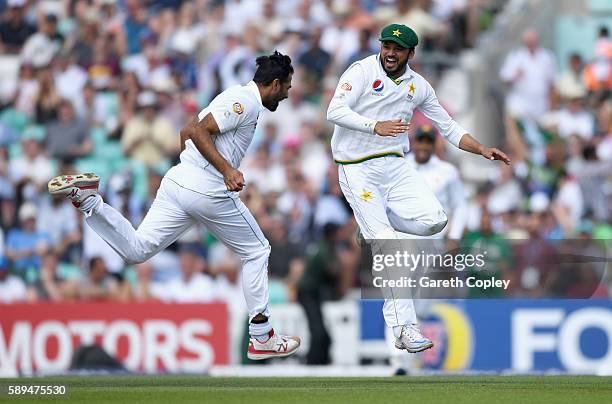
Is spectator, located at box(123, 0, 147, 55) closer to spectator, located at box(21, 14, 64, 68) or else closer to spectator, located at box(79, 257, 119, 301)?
spectator, located at box(21, 14, 64, 68)

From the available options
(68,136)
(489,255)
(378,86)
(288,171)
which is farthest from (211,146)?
(68,136)

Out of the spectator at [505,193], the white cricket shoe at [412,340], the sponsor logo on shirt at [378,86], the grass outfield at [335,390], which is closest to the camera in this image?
the grass outfield at [335,390]

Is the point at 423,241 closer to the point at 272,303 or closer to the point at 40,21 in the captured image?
the point at 272,303

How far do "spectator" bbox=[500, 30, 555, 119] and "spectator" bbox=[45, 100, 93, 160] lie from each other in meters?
6.03

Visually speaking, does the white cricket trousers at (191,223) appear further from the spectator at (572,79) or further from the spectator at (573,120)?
the spectator at (572,79)

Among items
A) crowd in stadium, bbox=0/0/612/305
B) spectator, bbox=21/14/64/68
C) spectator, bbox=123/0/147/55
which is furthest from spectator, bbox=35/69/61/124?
spectator, bbox=123/0/147/55

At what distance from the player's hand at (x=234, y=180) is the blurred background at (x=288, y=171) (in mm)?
3744

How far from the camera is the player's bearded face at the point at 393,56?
507 inches

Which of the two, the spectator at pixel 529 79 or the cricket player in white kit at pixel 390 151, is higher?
the spectator at pixel 529 79

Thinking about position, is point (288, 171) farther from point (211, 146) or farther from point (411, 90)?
point (211, 146)

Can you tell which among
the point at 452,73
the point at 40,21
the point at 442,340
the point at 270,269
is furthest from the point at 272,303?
the point at 40,21

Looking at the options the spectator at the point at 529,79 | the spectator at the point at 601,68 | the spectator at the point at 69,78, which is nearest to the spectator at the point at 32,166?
the spectator at the point at 69,78

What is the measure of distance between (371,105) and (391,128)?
29.8 inches

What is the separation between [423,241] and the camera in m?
14.9
